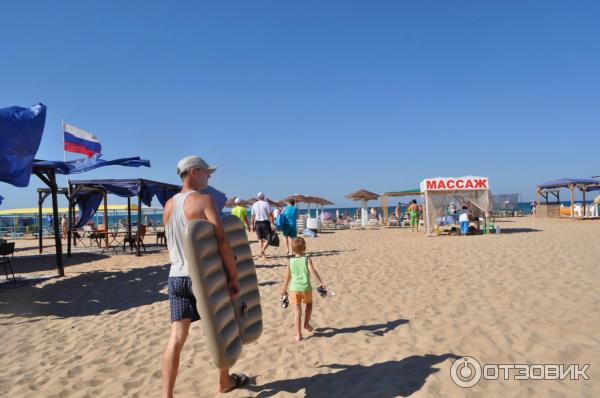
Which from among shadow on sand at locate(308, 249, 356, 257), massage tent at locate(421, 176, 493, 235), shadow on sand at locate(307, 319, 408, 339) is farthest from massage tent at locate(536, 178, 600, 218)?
shadow on sand at locate(307, 319, 408, 339)

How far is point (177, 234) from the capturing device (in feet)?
8.30

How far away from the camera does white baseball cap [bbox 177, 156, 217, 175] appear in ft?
8.55

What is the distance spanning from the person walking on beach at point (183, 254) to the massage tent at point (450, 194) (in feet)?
47.2

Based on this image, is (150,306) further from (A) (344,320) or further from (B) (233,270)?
(B) (233,270)

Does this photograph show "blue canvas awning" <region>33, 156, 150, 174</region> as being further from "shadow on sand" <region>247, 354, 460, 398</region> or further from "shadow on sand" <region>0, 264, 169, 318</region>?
"shadow on sand" <region>247, 354, 460, 398</region>

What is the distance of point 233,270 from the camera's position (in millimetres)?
2502

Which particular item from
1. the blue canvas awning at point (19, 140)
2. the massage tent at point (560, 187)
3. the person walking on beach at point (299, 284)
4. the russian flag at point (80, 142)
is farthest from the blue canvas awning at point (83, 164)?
the massage tent at point (560, 187)

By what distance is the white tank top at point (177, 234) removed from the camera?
2500 mm

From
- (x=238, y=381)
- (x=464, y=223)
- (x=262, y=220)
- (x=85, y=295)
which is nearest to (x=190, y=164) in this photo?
(x=238, y=381)

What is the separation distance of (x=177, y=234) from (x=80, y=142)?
1191cm

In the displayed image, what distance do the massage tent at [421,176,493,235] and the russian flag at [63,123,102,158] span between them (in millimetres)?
12287

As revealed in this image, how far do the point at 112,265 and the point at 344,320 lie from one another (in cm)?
735

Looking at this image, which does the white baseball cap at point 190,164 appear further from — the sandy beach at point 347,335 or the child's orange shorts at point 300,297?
the child's orange shorts at point 300,297

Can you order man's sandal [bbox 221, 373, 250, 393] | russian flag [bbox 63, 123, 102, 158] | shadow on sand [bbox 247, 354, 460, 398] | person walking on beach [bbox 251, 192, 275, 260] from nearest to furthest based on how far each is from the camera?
shadow on sand [bbox 247, 354, 460, 398], man's sandal [bbox 221, 373, 250, 393], person walking on beach [bbox 251, 192, 275, 260], russian flag [bbox 63, 123, 102, 158]
